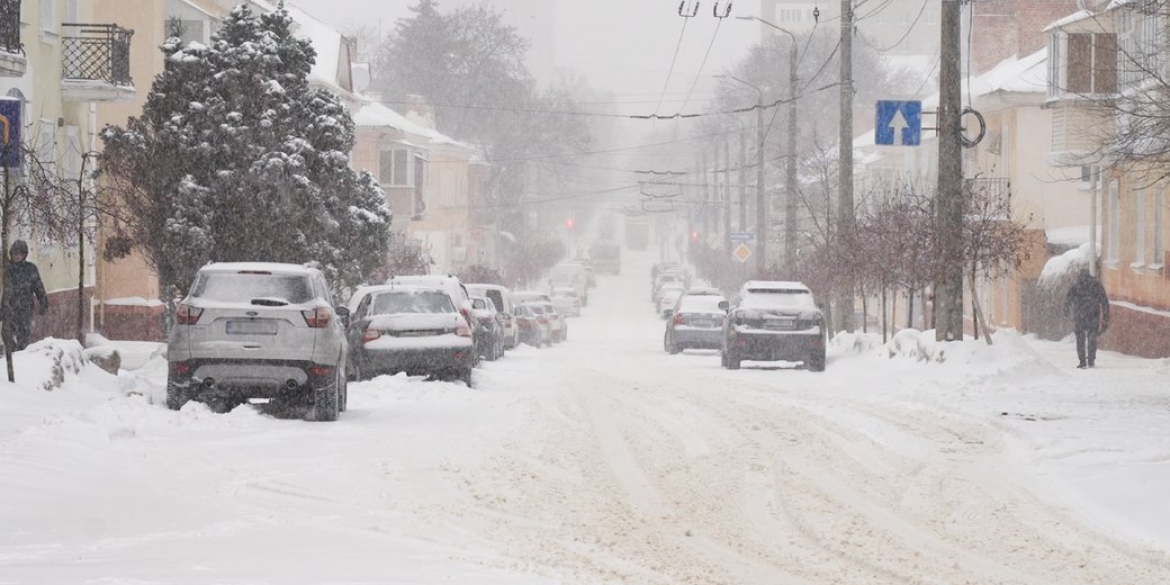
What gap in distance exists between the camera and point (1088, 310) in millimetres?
29734

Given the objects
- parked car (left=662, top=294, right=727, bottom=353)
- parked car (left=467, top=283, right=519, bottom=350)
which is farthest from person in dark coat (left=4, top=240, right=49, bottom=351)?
parked car (left=662, top=294, right=727, bottom=353)

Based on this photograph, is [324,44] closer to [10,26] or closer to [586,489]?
[10,26]

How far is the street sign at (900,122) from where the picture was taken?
28672mm

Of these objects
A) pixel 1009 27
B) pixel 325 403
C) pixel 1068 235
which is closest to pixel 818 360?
pixel 325 403

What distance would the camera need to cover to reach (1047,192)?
52.2 metres

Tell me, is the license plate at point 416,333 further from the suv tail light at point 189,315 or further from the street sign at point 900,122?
the street sign at point 900,122

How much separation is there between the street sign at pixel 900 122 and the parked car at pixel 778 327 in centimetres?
309

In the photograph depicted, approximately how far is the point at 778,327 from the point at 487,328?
7.47 m

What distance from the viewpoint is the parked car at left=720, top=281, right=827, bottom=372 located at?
98.9 feet

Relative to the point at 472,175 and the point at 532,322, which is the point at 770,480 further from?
the point at 472,175

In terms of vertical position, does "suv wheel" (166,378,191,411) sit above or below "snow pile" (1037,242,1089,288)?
below

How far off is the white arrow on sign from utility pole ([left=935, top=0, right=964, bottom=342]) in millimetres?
1450

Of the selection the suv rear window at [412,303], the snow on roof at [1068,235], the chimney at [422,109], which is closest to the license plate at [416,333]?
the suv rear window at [412,303]

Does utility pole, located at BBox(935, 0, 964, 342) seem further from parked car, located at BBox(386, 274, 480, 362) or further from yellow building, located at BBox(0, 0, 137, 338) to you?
yellow building, located at BBox(0, 0, 137, 338)
